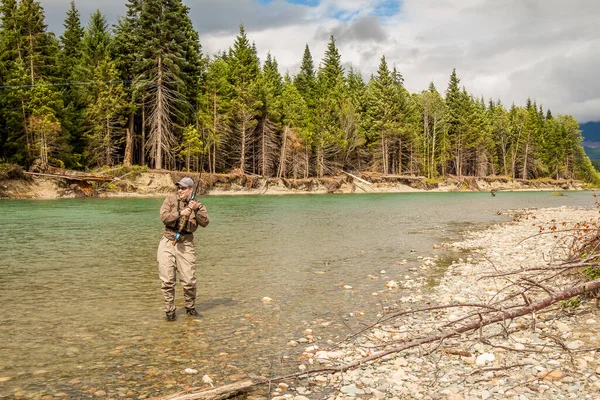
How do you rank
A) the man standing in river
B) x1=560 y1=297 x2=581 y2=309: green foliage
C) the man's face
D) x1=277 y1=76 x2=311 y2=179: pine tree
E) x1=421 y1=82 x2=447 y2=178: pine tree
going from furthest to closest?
1. x1=421 y1=82 x2=447 y2=178: pine tree
2. x1=277 y1=76 x2=311 y2=179: pine tree
3. the man's face
4. the man standing in river
5. x1=560 y1=297 x2=581 y2=309: green foliage

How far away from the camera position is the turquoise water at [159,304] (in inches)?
207

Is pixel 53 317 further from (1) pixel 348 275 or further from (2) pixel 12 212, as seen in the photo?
(2) pixel 12 212

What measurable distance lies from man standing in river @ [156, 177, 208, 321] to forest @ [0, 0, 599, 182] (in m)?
16.3

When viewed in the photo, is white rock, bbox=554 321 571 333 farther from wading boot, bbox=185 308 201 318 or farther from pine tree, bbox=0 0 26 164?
pine tree, bbox=0 0 26 164

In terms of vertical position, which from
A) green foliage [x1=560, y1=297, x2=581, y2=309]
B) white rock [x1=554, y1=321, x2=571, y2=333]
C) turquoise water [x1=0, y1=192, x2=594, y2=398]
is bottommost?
turquoise water [x1=0, y1=192, x2=594, y2=398]

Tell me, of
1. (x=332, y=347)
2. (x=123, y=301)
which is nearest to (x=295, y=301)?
(x=332, y=347)

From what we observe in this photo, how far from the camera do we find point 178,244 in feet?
24.1

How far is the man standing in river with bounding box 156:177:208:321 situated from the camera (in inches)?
281

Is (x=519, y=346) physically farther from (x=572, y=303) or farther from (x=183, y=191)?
(x=183, y=191)

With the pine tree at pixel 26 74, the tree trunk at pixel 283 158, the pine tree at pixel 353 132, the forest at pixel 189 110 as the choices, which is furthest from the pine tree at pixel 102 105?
the pine tree at pixel 353 132

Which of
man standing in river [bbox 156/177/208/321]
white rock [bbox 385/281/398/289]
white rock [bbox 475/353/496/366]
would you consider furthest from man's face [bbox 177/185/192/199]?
white rock [bbox 475/353/496/366]

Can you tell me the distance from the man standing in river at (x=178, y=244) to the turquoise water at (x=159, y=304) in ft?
1.97

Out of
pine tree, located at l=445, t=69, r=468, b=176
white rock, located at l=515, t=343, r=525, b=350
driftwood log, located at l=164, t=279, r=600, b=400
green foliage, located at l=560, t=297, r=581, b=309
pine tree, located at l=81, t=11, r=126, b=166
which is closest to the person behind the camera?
driftwood log, located at l=164, t=279, r=600, b=400

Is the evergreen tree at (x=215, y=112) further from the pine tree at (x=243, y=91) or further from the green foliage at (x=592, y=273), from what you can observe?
the green foliage at (x=592, y=273)
